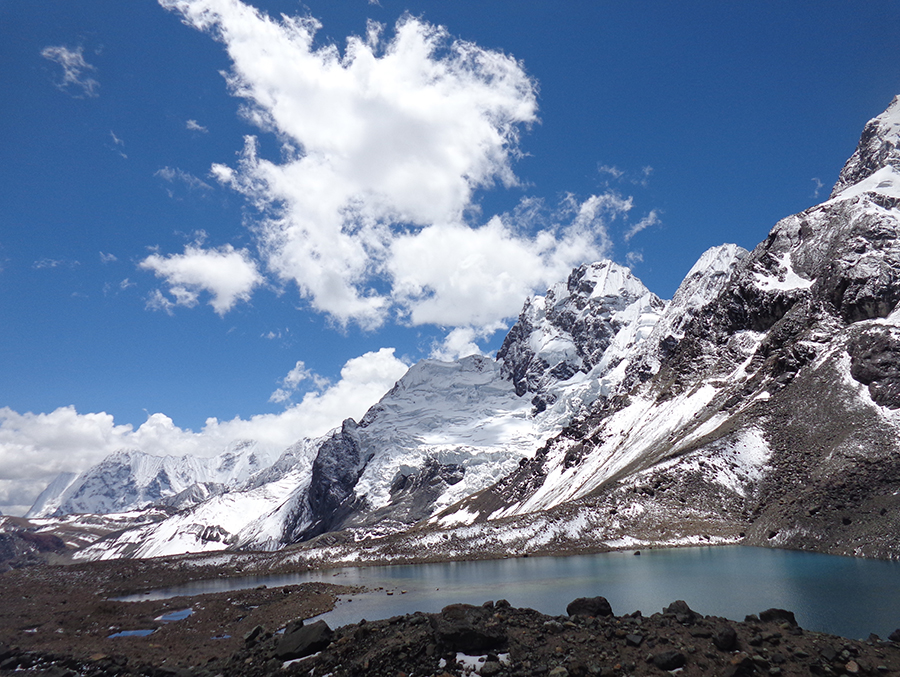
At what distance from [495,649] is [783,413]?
97726mm

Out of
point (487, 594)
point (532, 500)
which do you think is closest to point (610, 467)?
point (532, 500)

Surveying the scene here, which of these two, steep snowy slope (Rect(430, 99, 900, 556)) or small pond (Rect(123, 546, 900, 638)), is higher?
steep snowy slope (Rect(430, 99, 900, 556))

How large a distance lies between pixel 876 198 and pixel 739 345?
58623 mm

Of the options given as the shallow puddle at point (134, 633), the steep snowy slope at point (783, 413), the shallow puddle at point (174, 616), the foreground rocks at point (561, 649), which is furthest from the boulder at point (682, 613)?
the shallow puddle at point (174, 616)

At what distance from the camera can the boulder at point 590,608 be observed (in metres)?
29.7

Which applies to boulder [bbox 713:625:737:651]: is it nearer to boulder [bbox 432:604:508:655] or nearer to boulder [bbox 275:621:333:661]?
boulder [bbox 432:604:508:655]

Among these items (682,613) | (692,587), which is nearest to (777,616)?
(682,613)

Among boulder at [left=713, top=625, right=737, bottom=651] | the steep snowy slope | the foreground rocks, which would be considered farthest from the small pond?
the steep snowy slope

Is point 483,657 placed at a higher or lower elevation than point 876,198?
lower

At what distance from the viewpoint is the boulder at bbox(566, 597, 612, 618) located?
1169 inches

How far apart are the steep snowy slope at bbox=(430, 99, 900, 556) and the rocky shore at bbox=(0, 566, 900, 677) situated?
40.3 m

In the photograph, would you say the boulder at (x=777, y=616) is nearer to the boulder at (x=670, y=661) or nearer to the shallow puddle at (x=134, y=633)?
the boulder at (x=670, y=661)

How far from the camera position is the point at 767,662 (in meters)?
20.3

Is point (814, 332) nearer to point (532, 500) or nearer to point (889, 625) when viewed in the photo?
point (532, 500)
